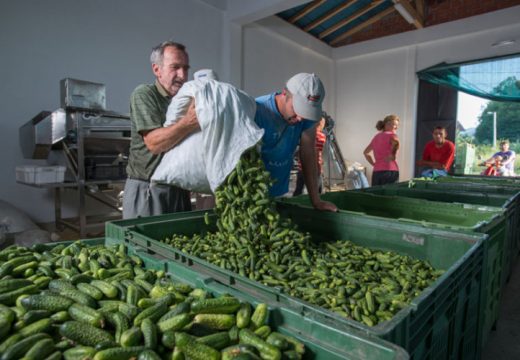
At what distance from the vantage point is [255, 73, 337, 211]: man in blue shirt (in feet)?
6.77

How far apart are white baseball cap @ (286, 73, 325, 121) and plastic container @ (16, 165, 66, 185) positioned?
4120mm

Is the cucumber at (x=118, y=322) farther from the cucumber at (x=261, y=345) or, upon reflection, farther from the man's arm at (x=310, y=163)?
the man's arm at (x=310, y=163)

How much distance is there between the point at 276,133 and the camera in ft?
7.55

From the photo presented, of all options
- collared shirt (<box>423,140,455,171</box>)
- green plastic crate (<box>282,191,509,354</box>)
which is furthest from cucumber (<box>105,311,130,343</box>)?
collared shirt (<box>423,140,455,171</box>)

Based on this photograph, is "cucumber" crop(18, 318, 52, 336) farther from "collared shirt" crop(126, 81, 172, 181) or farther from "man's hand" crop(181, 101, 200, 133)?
"collared shirt" crop(126, 81, 172, 181)

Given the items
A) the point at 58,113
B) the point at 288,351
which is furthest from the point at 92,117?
the point at 288,351

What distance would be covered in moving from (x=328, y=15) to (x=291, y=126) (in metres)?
8.94

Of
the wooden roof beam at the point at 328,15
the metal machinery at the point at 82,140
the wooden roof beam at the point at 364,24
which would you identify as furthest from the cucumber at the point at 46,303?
the wooden roof beam at the point at 364,24

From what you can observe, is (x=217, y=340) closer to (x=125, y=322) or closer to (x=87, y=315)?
(x=125, y=322)

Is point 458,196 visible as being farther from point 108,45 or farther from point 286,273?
point 108,45

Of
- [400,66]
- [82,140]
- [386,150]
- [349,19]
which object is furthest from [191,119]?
[400,66]

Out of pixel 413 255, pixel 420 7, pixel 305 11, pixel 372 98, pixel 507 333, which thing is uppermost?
pixel 420 7

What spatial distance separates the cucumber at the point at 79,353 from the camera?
34.7 inches

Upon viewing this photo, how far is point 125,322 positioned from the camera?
1.03 meters
